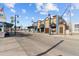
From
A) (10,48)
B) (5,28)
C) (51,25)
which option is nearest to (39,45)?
(51,25)

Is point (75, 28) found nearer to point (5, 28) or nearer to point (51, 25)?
point (51, 25)

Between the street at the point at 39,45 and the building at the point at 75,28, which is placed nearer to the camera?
the street at the point at 39,45

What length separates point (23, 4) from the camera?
21.3 feet

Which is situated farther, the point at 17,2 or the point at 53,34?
the point at 53,34

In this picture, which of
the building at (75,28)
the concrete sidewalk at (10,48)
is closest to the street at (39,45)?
the concrete sidewalk at (10,48)

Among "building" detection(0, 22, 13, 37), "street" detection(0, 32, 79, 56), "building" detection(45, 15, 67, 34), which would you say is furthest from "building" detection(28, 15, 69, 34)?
"building" detection(0, 22, 13, 37)

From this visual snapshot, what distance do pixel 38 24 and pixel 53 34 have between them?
23.3 inches

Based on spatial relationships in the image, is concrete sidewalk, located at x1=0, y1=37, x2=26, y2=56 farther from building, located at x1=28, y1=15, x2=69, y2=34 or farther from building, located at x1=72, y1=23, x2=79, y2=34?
building, located at x1=72, y1=23, x2=79, y2=34

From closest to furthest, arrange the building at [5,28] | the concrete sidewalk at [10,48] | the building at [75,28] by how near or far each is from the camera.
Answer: the concrete sidewalk at [10,48] < the building at [5,28] < the building at [75,28]

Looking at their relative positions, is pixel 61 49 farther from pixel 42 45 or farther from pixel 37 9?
pixel 37 9

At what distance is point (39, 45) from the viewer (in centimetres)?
678

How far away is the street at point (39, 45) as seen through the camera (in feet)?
21.0

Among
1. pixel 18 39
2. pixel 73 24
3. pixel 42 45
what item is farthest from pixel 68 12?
pixel 18 39

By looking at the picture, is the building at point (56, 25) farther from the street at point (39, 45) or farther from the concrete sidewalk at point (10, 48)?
the concrete sidewalk at point (10, 48)
